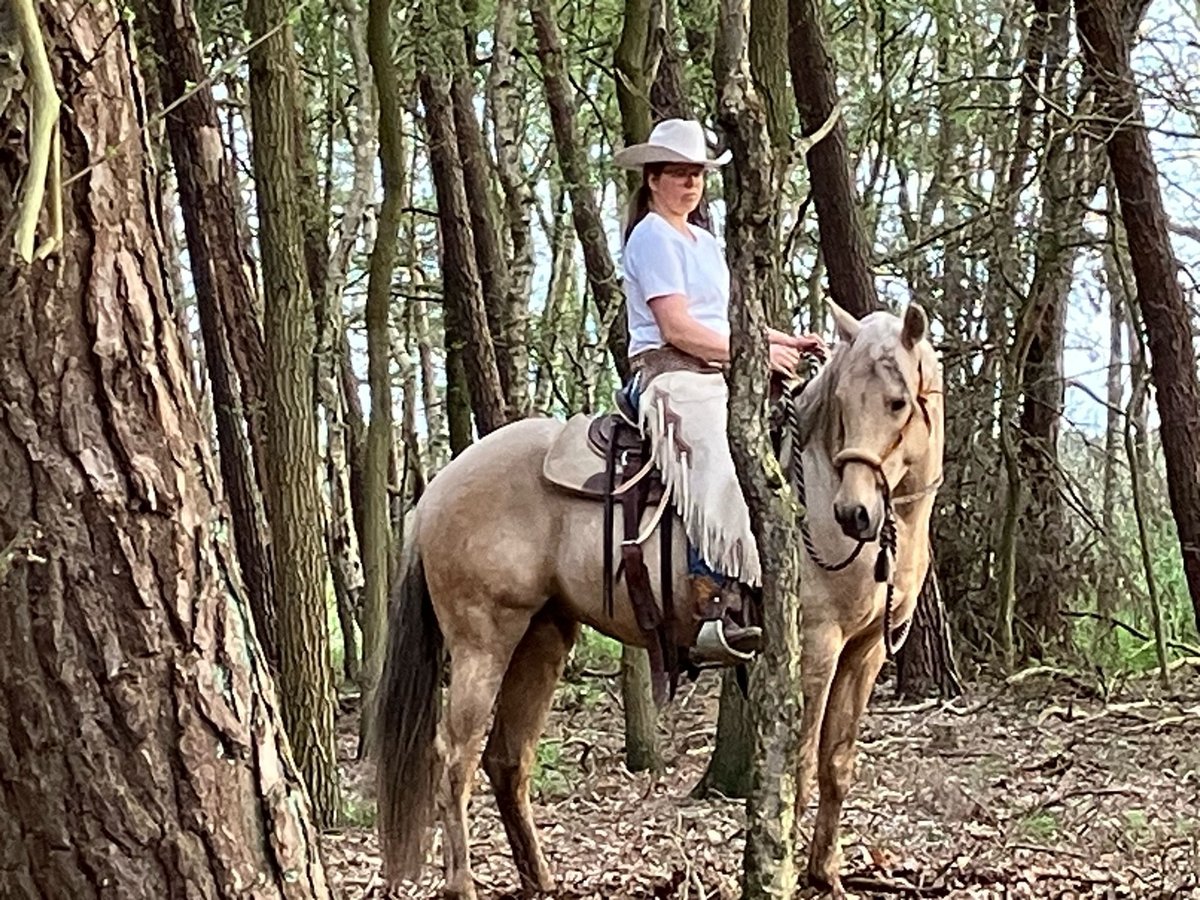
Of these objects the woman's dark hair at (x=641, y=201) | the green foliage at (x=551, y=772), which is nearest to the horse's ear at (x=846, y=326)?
the woman's dark hair at (x=641, y=201)

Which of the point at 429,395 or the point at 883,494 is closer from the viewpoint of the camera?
the point at 883,494

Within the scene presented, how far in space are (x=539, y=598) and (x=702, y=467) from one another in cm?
87

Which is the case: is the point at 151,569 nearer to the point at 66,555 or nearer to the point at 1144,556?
the point at 66,555

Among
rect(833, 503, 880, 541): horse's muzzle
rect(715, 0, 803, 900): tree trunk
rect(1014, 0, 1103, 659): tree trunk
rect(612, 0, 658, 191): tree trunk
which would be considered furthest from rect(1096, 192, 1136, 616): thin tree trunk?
rect(715, 0, 803, 900): tree trunk

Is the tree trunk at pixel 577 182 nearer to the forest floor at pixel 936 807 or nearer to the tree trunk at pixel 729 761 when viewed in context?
the tree trunk at pixel 729 761

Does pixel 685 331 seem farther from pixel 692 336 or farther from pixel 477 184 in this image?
pixel 477 184

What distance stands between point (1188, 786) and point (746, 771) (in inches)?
86.6

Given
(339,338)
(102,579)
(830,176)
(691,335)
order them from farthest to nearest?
(339,338)
(830,176)
(691,335)
(102,579)

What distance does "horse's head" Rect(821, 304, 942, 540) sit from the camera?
541 centimetres

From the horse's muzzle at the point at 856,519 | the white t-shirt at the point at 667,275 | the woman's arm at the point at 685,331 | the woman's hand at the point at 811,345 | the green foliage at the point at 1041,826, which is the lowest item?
the green foliage at the point at 1041,826

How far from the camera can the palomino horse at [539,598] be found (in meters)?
5.48

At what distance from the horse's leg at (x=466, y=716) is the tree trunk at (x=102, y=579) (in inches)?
124

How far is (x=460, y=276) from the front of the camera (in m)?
10.9

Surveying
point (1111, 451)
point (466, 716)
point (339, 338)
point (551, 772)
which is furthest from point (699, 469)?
point (1111, 451)
